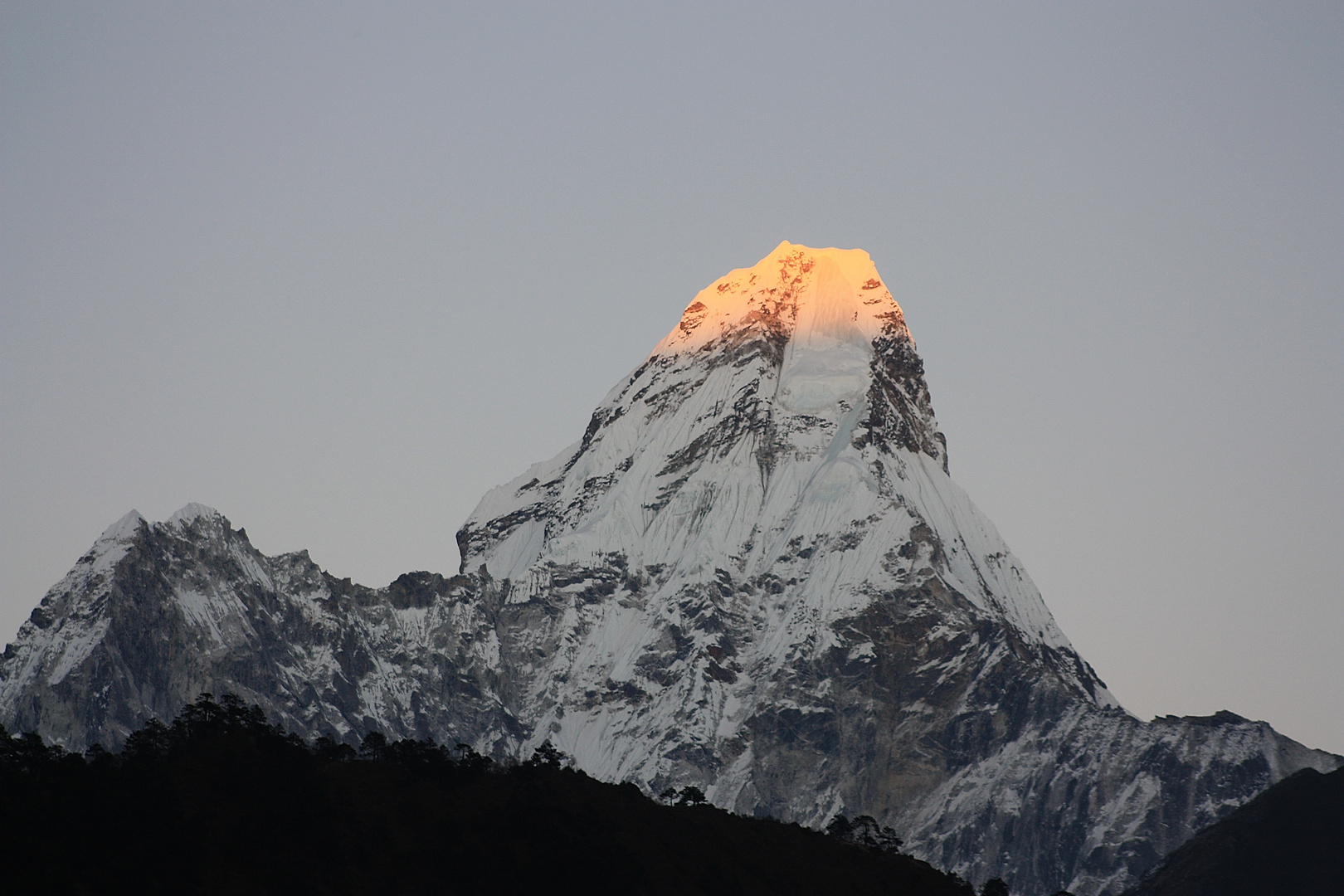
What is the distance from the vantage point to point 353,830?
535 ft

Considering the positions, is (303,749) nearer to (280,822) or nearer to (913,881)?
(280,822)

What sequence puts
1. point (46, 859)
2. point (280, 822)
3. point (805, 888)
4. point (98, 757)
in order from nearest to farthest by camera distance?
point (46, 859)
point (280, 822)
point (98, 757)
point (805, 888)

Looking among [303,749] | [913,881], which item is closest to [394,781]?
[303,749]

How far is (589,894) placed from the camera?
167 metres

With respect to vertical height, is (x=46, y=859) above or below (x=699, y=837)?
below

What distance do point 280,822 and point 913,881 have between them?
59.4m

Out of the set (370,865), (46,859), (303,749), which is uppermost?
(303,749)

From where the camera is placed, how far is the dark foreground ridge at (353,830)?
14612 centimetres

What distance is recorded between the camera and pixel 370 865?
159375 mm

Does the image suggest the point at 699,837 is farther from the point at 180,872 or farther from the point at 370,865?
the point at 180,872

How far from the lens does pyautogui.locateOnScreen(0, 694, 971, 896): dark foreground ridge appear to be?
146 metres

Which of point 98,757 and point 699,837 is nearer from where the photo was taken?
point 98,757

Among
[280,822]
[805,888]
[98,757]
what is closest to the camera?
[280,822]

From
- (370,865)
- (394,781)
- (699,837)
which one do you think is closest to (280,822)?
(370,865)
